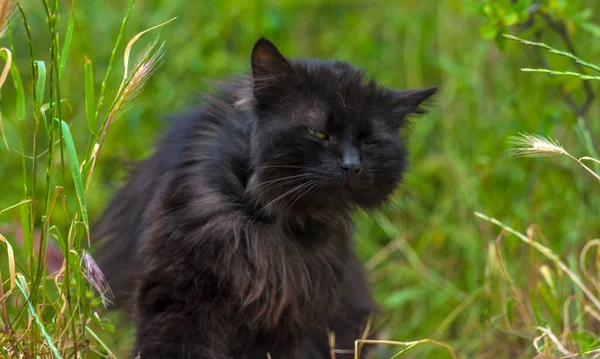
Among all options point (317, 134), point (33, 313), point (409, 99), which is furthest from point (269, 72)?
point (33, 313)

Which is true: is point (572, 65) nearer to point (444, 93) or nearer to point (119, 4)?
point (444, 93)

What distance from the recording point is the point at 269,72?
8.11ft

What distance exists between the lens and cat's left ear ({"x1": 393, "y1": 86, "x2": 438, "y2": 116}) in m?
2.70

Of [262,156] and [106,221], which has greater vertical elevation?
[262,156]

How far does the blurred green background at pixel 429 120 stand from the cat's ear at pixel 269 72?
2.08 feet

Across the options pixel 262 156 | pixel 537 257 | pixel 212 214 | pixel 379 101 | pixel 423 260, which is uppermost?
pixel 379 101

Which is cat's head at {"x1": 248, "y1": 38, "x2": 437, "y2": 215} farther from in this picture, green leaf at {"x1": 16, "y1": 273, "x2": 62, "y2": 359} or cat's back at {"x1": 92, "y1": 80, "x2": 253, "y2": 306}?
green leaf at {"x1": 16, "y1": 273, "x2": 62, "y2": 359}

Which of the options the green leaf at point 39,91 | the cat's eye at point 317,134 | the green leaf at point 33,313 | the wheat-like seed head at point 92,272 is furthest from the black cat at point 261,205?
the green leaf at point 39,91

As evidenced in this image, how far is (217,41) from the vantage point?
4926 mm

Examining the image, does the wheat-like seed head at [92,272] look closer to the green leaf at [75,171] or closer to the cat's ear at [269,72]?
the green leaf at [75,171]

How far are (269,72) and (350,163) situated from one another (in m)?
0.41

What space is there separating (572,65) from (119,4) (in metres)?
3.23

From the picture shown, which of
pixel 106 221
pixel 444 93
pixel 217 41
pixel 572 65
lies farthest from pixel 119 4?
pixel 572 65

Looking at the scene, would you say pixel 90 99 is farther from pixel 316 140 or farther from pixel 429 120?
pixel 429 120
